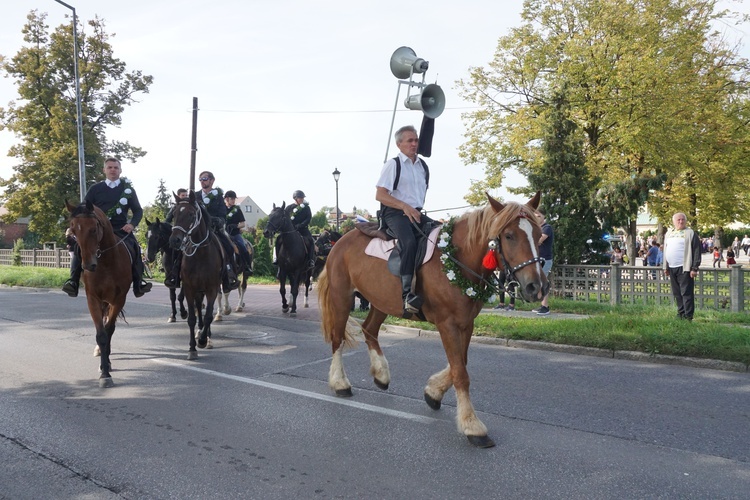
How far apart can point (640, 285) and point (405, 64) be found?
7.73 meters

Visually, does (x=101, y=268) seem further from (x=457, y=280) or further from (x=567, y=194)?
(x=567, y=194)

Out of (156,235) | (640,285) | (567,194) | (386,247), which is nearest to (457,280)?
(386,247)

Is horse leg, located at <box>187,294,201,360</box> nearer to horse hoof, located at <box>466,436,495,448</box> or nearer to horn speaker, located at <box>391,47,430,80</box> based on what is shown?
horse hoof, located at <box>466,436,495,448</box>

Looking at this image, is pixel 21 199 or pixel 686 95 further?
pixel 21 199

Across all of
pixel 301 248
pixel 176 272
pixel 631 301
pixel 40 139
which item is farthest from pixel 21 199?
pixel 631 301

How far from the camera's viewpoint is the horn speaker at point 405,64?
1145 centimetres

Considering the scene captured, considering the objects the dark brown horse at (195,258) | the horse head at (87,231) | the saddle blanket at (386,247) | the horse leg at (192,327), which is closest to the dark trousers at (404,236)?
the saddle blanket at (386,247)

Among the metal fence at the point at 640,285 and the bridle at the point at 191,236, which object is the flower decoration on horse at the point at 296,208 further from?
the metal fence at the point at 640,285

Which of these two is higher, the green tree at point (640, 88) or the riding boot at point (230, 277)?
the green tree at point (640, 88)

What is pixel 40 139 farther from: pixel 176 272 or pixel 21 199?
pixel 176 272

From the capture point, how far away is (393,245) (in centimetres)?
560

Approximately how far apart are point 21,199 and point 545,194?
32.5m

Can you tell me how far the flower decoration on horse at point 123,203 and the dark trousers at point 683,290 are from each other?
9215 mm

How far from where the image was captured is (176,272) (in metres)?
9.09
